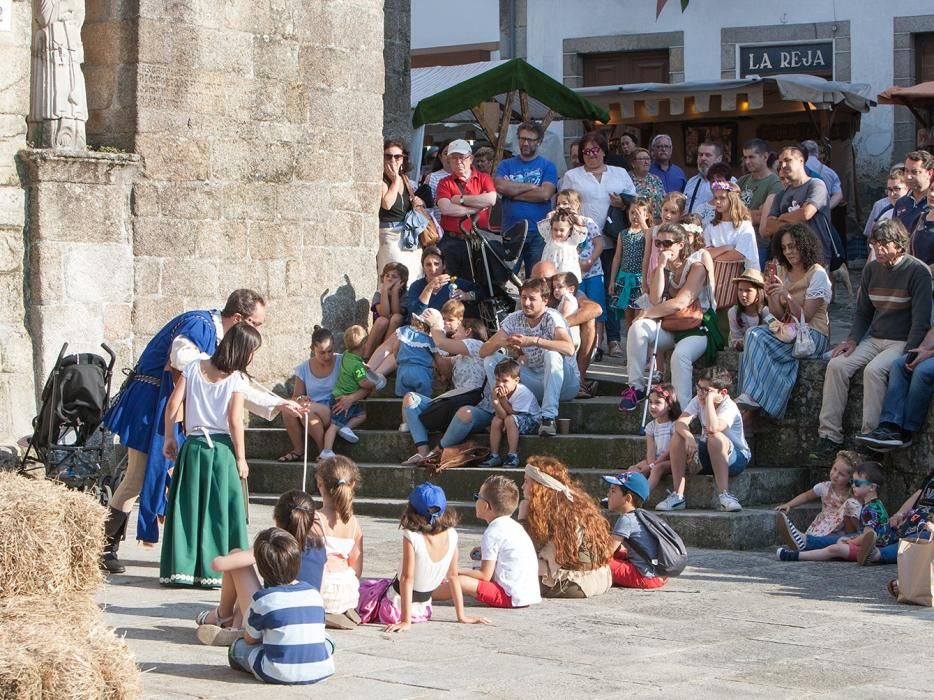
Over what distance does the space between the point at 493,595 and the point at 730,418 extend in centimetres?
290

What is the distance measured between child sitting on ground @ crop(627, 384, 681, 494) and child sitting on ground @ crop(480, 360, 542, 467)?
3.14 ft

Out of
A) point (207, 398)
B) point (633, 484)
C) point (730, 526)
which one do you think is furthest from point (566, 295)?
point (207, 398)

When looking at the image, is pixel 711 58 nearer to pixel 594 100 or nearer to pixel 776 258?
pixel 594 100

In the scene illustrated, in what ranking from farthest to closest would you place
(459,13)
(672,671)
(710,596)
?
(459,13) → (710,596) → (672,671)

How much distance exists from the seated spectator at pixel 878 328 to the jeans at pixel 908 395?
0.27 ft

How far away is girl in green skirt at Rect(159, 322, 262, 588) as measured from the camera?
930 cm

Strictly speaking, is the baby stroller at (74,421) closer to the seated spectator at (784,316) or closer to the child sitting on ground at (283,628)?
the child sitting on ground at (283,628)

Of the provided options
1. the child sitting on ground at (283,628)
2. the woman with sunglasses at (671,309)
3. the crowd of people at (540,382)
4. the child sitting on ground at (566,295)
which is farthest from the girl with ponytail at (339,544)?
the child sitting on ground at (566,295)

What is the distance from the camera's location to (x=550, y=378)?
482 inches

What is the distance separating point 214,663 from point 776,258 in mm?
6369

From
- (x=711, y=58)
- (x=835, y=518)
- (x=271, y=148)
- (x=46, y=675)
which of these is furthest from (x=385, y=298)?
(x=711, y=58)

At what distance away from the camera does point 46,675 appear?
5.78 meters

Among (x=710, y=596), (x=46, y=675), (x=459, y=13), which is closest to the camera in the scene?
(x=46, y=675)

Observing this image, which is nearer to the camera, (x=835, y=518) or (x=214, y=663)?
(x=214, y=663)
